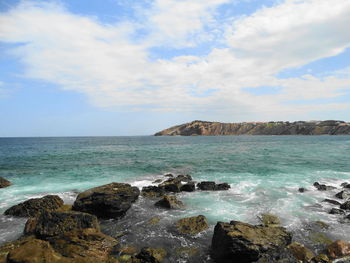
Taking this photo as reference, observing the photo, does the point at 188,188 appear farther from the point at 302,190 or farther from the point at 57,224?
the point at 57,224

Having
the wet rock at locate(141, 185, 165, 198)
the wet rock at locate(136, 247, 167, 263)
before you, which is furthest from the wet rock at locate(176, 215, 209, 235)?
the wet rock at locate(141, 185, 165, 198)

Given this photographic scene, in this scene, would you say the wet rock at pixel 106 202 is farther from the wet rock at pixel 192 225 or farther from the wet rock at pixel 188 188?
the wet rock at pixel 188 188

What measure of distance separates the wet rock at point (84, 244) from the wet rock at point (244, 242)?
493 cm

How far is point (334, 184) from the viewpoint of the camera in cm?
2445

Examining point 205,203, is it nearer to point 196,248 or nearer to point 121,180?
point 196,248

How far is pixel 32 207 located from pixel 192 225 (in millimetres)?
11117

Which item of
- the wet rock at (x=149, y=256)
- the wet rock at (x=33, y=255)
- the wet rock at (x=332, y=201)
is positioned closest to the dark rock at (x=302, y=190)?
the wet rock at (x=332, y=201)

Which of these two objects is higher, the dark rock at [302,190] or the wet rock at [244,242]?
the wet rock at [244,242]

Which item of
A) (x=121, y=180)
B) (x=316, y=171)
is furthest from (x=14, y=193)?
(x=316, y=171)

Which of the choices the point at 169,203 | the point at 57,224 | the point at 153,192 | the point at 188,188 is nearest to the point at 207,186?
the point at 188,188

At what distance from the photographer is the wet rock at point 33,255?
7.88 m

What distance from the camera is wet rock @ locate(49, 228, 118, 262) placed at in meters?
9.56

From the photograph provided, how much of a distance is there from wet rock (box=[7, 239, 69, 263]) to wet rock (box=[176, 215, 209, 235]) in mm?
6264

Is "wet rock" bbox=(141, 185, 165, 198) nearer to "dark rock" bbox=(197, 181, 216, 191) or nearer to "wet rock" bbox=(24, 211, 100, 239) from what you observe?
"dark rock" bbox=(197, 181, 216, 191)
